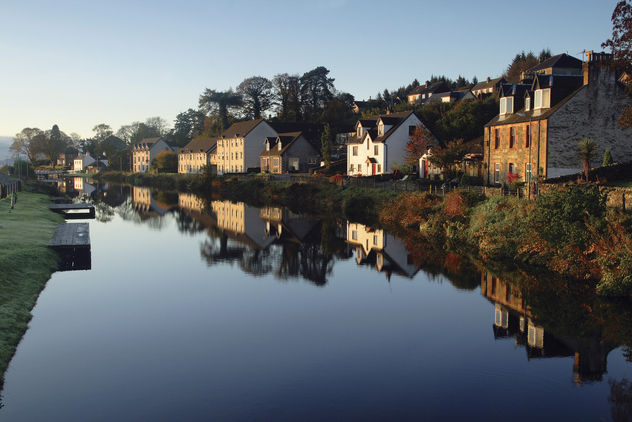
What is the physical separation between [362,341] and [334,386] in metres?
3.36

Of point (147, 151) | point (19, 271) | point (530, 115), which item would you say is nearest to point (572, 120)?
point (530, 115)

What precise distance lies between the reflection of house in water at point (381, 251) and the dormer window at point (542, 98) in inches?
520

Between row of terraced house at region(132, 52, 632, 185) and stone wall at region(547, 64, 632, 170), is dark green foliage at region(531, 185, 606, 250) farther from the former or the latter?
stone wall at region(547, 64, 632, 170)

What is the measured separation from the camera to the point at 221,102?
116 meters

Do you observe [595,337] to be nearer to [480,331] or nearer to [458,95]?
[480,331]

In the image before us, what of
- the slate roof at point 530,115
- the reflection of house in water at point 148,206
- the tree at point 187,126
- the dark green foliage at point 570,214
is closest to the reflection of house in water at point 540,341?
the dark green foliage at point 570,214

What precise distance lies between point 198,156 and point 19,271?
3213 inches

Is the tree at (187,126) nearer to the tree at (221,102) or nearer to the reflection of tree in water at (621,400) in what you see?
the tree at (221,102)

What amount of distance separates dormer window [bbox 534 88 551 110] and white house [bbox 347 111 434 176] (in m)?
19.5

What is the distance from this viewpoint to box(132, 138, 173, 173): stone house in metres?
125

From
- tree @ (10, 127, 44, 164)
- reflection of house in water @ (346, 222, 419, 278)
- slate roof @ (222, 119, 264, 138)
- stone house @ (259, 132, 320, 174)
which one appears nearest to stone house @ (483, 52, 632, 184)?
reflection of house in water @ (346, 222, 419, 278)

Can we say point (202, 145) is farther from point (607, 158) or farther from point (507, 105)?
point (607, 158)

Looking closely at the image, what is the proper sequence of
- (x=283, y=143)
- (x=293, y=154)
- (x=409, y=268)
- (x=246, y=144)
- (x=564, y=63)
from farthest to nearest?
(x=246, y=144)
(x=283, y=143)
(x=293, y=154)
(x=564, y=63)
(x=409, y=268)

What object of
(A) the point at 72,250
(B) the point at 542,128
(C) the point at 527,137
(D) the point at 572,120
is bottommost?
(A) the point at 72,250
